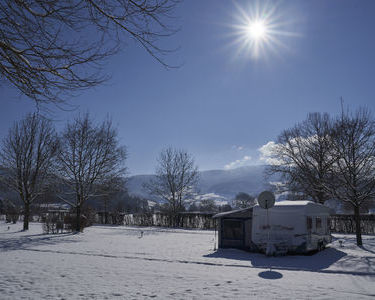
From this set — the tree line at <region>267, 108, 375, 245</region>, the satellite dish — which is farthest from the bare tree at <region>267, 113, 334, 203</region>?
the satellite dish

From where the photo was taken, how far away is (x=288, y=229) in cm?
1450

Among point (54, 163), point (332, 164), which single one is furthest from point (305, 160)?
point (54, 163)

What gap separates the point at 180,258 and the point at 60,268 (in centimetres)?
466

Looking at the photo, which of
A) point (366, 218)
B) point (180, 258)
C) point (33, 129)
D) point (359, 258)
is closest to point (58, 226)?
point (33, 129)

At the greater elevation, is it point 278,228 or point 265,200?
point 265,200

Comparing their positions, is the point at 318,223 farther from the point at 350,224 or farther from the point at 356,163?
the point at 350,224

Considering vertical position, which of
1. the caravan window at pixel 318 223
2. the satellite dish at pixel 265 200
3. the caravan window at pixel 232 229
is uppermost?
the satellite dish at pixel 265 200

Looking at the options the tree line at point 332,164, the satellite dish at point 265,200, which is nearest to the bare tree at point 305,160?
the tree line at point 332,164

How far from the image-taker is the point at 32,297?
6.23 m

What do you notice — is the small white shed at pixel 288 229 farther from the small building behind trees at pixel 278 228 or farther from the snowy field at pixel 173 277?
the snowy field at pixel 173 277

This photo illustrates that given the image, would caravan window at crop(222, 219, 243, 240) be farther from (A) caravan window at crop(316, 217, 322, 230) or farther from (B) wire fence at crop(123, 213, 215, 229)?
(B) wire fence at crop(123, 213, 215, 229)

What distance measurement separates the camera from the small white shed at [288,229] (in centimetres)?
1410

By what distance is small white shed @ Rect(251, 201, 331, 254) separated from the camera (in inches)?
555

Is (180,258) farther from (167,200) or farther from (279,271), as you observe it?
(167,200)
